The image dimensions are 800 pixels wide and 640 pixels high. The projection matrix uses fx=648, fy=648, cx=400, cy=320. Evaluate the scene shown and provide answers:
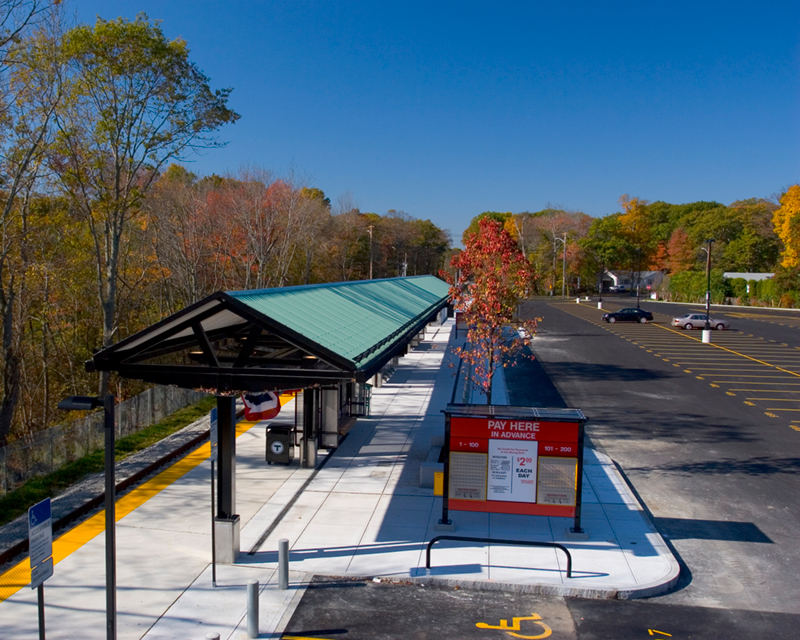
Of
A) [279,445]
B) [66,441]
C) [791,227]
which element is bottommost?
[66,441]

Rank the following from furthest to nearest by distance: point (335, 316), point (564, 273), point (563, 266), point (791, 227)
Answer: point (563, 266) → point (564, 273) → point (791, 227) → point (335, 316)

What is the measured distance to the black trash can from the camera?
14.2m

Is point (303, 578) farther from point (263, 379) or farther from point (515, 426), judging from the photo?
point (515, 426)

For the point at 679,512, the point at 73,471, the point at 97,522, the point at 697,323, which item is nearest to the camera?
the point at 97,522

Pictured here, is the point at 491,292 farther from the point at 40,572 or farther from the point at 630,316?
the point at 630,316

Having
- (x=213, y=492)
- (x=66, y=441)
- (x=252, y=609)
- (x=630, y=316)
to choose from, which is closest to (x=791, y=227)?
(x=630, y=316)

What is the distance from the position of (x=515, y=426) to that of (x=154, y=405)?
13592 millimetres

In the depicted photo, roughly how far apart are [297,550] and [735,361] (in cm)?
2900

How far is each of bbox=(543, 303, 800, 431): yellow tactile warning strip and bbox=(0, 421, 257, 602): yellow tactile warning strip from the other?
17.2 meters

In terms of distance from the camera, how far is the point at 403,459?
1506cm

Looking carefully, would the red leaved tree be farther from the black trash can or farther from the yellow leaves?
the yellow leaves

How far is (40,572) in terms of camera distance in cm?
595

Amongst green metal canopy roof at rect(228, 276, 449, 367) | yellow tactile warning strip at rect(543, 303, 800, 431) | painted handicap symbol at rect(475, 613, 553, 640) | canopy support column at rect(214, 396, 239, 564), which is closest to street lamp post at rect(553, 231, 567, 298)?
yellow tactile warning strip at rect(543, 303, 800, 431)

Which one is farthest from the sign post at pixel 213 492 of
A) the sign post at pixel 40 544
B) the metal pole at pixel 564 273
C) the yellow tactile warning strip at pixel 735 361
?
the metal pole at pixel 564 273
